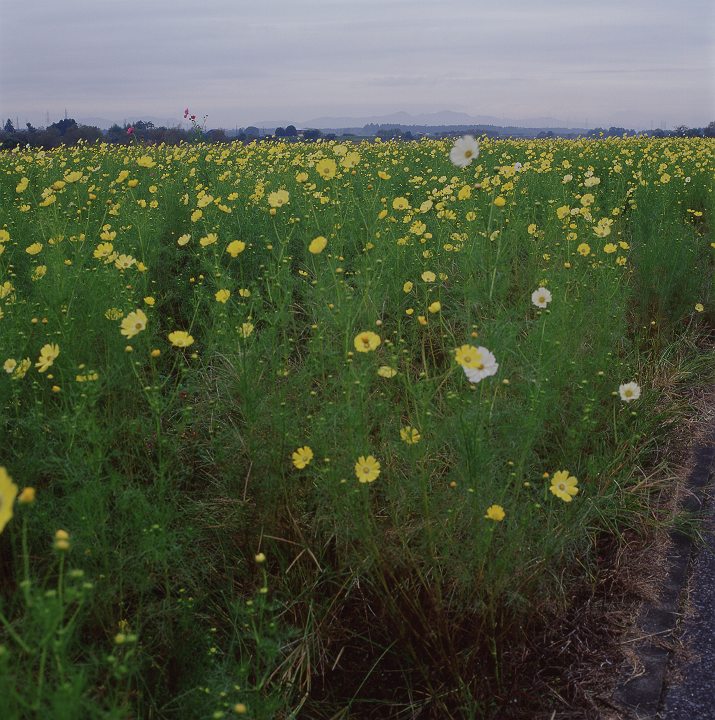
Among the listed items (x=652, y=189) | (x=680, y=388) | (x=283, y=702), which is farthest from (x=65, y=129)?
(x=283, y=702)

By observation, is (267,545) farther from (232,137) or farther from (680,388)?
(232,137)

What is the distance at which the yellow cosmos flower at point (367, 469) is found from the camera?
6.51 feet

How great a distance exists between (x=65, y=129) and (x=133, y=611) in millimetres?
12321

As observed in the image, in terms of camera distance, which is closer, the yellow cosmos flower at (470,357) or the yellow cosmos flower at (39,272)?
the yellow cosmos flower at (470,357)

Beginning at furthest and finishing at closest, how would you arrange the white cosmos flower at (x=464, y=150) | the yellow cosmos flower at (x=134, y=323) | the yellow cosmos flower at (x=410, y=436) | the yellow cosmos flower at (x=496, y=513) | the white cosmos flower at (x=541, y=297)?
the white cosmos flower at (x=464, y=150) < the white cosmos flower at (x=541, y=297) < the yellow cosmos flower at (x=134, y=323) < the yellow cosmos flower at (x=410, y=436) < the yellow cosmos flower at (x=496, y=513)

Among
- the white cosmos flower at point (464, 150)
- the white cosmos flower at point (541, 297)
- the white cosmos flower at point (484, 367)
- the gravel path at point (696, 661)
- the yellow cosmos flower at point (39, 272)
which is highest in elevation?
the white cosmos flower at point (464, 150)

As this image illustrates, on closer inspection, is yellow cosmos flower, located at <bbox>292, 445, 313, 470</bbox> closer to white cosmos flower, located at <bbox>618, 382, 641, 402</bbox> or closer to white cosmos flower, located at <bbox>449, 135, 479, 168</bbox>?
white cosmos flower, located at <bbox>618, 382, 641, 402</bbox>

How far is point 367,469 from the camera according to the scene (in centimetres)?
203

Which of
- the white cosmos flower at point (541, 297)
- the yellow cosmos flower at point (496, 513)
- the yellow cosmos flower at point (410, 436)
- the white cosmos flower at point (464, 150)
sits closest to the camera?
the yellow cosmos flower at point (496, 513)

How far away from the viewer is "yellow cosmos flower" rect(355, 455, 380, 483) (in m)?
1.98

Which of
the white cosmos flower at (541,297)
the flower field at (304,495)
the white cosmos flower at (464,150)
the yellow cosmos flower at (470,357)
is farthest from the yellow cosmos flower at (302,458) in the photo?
the white cosmos flower at (464,150)

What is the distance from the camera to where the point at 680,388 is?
3738 mm

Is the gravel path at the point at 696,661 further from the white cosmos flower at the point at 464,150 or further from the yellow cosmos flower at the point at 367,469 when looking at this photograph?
the white cosmos flower at the point at 464,150

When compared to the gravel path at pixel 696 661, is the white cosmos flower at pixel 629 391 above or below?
above
